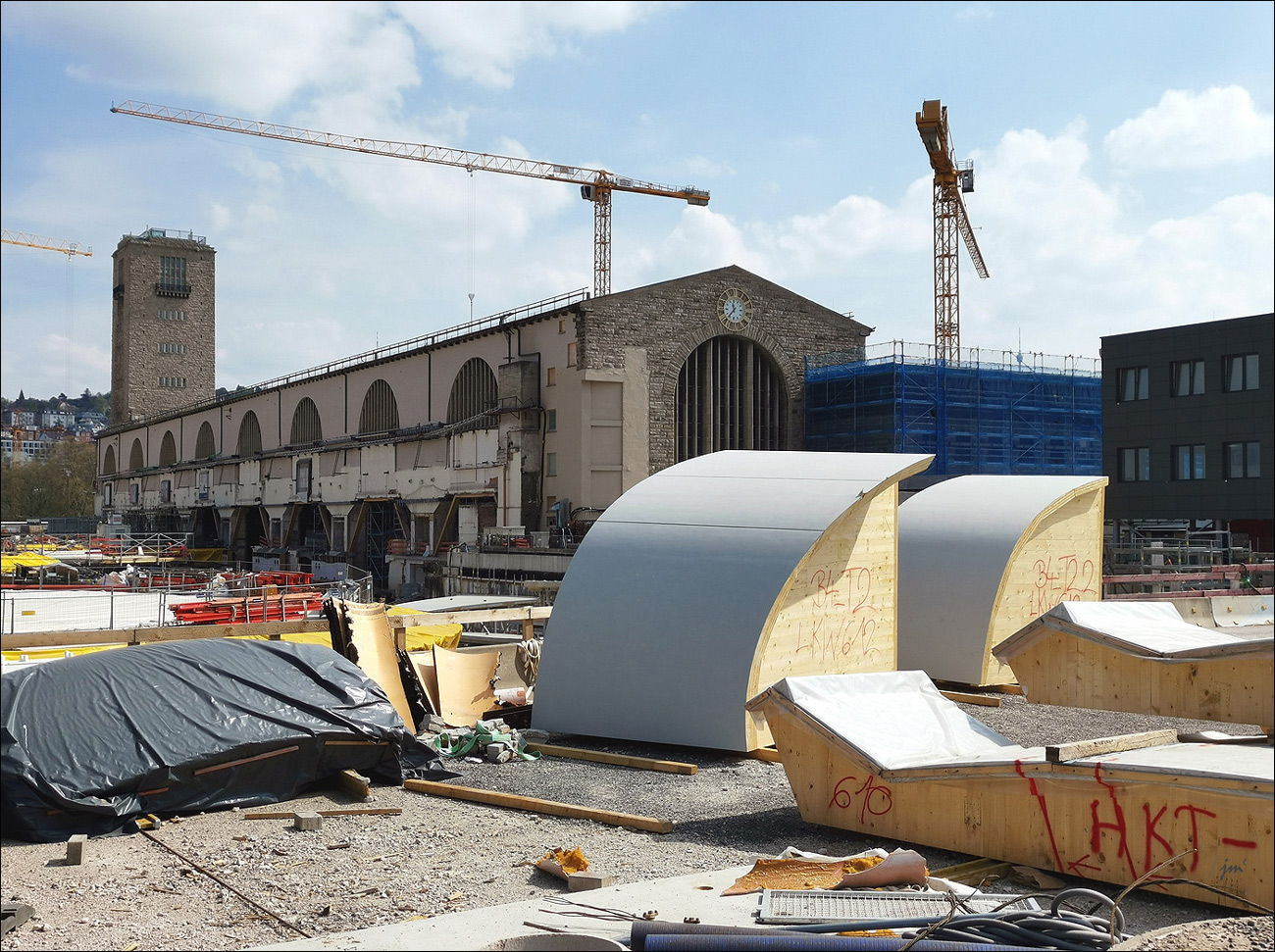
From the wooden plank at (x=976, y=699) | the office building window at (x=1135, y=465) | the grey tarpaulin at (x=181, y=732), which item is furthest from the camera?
the office building window at (x=1135, y=465)

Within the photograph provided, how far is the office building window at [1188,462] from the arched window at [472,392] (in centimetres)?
2889

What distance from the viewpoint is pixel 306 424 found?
217 ft

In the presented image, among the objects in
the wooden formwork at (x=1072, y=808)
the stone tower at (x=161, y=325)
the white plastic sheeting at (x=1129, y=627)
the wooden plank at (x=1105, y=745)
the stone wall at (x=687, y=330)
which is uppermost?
the stone tower at (x=161, y=325)

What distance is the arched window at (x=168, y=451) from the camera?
283 feet

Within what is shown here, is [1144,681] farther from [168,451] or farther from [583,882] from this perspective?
[168,451]

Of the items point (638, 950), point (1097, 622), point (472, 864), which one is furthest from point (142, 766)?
point (1097, 622)

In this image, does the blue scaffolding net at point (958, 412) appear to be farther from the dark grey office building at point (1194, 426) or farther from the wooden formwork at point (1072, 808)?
the wooden formwork at point (1072, 808)

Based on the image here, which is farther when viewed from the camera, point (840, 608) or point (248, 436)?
point (248, 436)

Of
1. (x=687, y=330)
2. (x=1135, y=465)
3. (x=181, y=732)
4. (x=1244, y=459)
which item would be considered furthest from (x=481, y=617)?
(x=1135, y=465)

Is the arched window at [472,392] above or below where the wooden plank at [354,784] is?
above

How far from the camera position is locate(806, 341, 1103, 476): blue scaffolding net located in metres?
47.3

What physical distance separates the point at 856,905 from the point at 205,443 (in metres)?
81.5

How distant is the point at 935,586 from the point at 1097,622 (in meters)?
5.66

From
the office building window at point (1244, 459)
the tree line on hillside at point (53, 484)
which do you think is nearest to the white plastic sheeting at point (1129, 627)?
the office building window at point (1244, 459)
